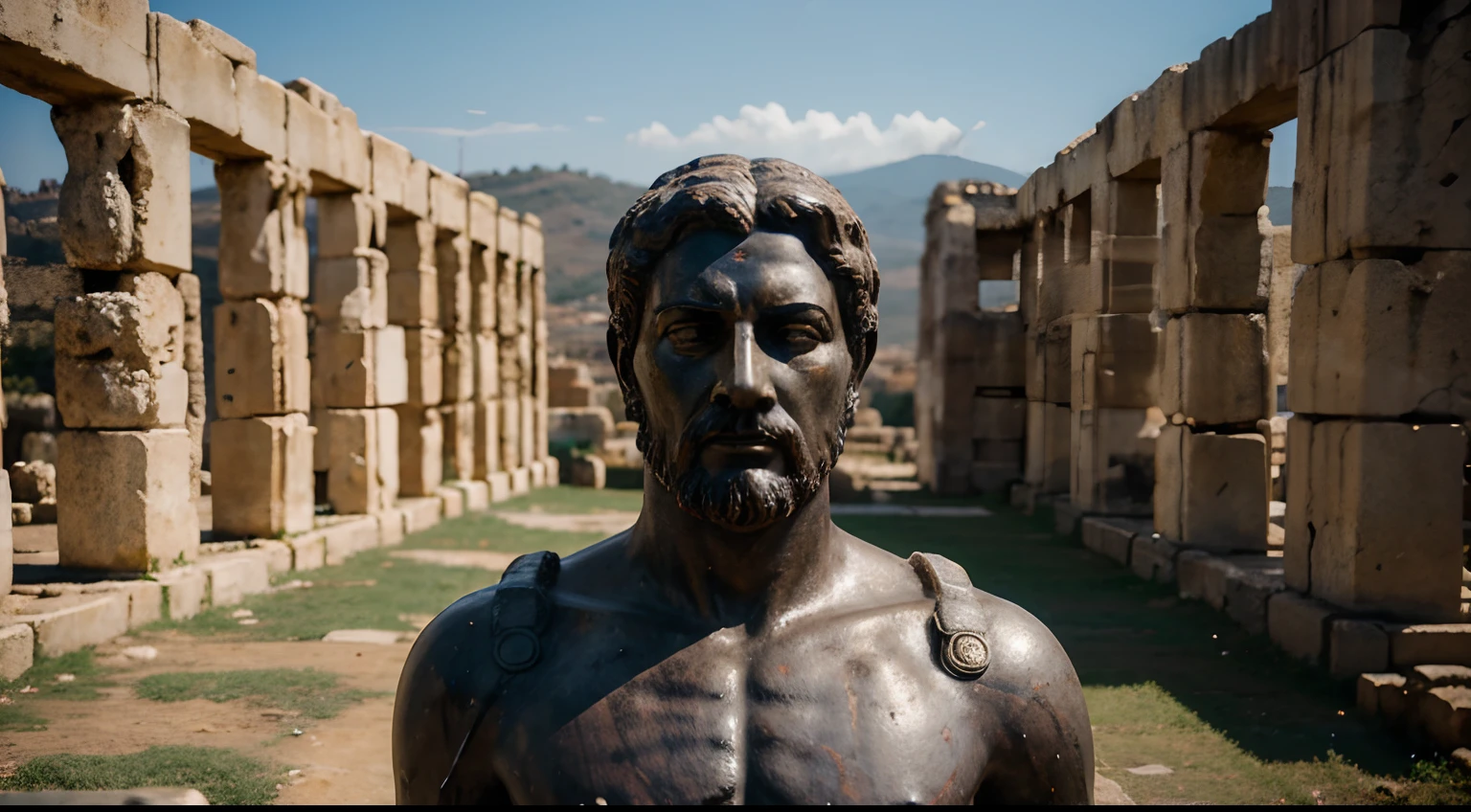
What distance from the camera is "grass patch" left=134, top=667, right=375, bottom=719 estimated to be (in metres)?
6.28

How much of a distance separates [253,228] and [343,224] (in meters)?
2.10

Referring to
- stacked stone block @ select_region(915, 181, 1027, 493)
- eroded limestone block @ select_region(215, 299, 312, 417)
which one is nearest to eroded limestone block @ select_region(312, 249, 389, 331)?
eroded limestone block @ select_region(215, 299, 312, 417)

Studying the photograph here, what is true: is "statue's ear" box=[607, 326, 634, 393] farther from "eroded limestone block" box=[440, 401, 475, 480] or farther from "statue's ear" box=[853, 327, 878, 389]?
"eroded limestone block" box=[440, 401, 475, 480]

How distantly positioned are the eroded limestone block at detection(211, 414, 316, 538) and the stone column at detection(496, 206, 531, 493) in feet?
24.5

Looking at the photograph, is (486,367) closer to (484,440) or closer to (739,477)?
(484,440)

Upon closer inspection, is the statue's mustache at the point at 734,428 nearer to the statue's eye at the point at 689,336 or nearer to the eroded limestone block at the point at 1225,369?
the statue's eye at the point at 689,336

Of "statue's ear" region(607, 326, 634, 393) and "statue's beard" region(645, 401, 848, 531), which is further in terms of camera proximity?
"statue's ear" region(607, 326, 634, 393)

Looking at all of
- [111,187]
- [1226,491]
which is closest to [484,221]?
[111,187]

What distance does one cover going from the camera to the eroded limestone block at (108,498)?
780 centimetres

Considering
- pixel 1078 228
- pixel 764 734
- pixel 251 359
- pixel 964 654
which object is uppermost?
pixel 1078 228

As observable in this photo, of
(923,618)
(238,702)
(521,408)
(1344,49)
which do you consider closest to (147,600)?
(238,702)

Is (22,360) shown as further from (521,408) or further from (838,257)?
(838,257)

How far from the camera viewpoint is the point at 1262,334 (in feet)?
29.6

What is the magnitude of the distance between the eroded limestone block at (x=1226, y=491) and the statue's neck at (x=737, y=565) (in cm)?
767
